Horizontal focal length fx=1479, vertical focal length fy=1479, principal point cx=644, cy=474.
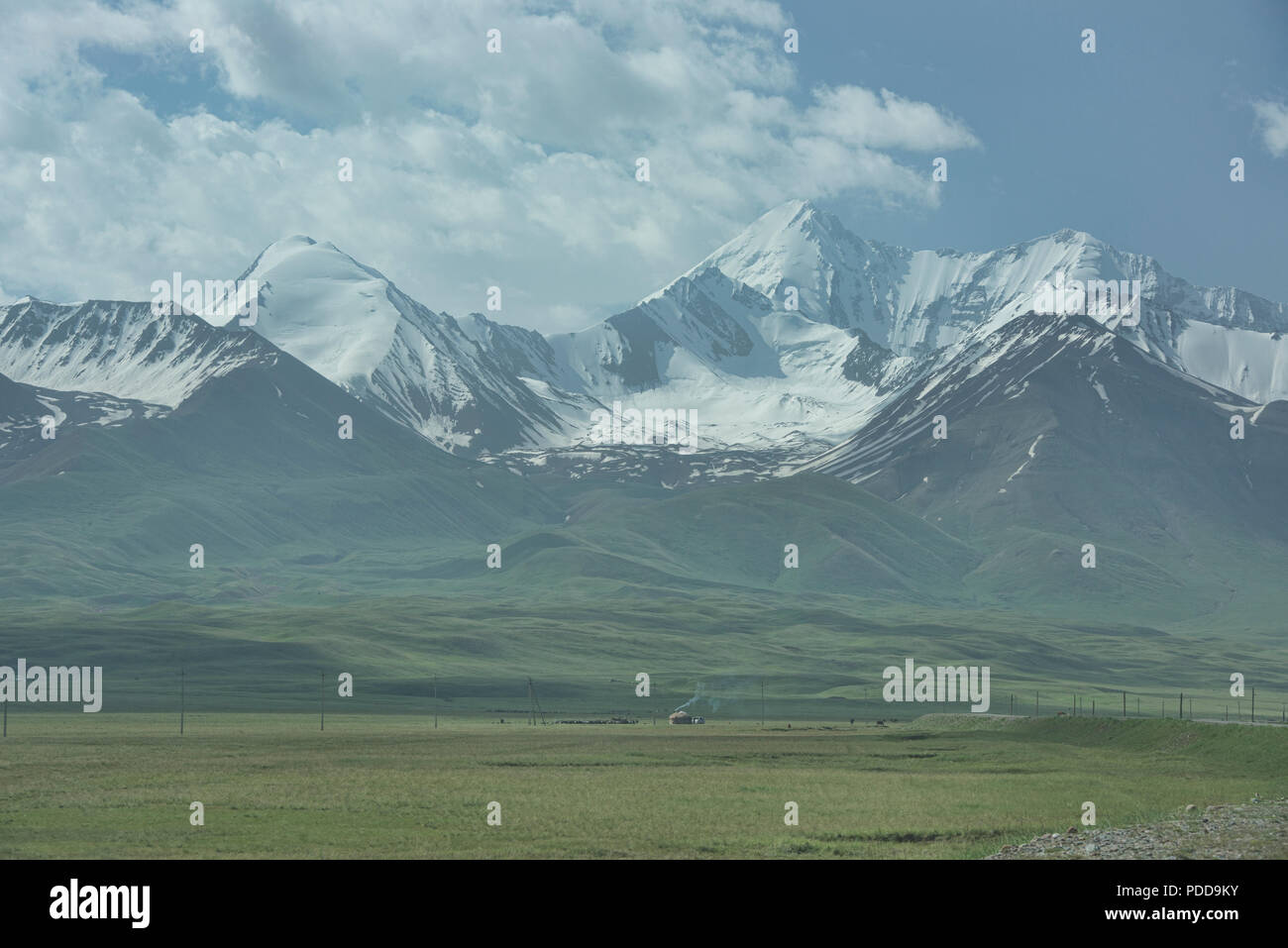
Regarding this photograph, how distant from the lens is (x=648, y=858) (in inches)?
2021

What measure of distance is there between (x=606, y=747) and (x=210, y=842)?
219 feet

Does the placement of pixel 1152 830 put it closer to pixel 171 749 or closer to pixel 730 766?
pixel 730 766

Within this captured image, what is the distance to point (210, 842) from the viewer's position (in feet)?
182

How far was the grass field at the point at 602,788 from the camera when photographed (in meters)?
57.2

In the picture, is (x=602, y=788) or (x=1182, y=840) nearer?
(x=1182, y=840)

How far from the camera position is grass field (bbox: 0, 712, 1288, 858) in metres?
57.2

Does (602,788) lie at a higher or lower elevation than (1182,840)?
higher

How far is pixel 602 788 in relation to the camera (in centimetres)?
8194

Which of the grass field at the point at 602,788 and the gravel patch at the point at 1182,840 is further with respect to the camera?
the grass field at the point at 602,788

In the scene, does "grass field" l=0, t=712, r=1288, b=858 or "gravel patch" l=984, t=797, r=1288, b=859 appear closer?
"gravel patch" l=984, t=797, r=1288, b=859

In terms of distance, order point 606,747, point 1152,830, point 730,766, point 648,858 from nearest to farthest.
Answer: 1. point 648,858
2. point 1152,830
3. point 730,766
4. point 606,747
